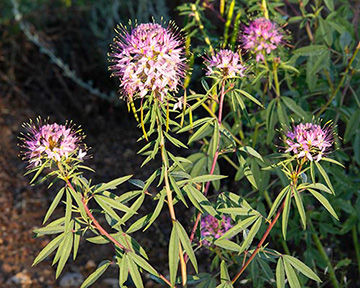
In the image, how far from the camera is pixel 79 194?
131 centimetres

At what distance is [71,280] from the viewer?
2.63 m

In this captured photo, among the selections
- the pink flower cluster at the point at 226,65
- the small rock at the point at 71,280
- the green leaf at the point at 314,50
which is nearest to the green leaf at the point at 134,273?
the pink flower cluster at the point at 226,65

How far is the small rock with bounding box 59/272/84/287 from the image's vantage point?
2617 mm

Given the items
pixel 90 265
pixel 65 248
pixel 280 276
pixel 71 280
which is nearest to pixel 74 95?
pixel 90 265

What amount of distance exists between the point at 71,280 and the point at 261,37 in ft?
5.11

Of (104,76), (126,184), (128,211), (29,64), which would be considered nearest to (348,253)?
(126,184)

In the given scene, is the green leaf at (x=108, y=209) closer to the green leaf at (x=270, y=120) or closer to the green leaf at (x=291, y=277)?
the green leaf at (x=291, y=277)

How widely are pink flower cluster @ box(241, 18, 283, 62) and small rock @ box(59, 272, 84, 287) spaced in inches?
58.1

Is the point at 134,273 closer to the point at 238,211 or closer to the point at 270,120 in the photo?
the point at 238,211

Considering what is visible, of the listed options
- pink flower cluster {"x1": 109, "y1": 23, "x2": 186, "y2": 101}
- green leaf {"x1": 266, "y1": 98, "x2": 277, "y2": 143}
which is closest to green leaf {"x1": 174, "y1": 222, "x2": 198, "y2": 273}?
pink flower cluster {"x1": 109, "y1": 23, "x2": 186, "y2": 101}

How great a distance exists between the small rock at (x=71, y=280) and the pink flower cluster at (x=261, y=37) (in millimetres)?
1476

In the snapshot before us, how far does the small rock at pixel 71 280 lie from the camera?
8.59 ft

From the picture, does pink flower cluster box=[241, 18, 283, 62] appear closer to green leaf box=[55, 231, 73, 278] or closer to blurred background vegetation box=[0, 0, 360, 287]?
blurred background vegetation box=[0, 0, 360, 287]

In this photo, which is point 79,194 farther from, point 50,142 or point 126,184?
point 126,184
